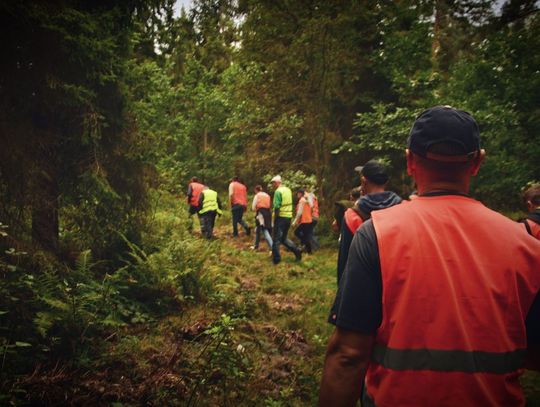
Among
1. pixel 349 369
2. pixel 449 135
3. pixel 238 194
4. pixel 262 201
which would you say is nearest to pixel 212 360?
pixel 349 369

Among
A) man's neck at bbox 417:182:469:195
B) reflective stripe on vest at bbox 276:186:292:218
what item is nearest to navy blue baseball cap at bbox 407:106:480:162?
man's neck at bbox 417:182:469:195

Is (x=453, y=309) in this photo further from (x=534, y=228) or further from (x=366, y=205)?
(x=534, y=228)

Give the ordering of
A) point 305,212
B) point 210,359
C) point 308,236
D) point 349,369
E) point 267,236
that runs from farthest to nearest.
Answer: point 308,236 < point 267,236 < point 305,212 < point 210,359 < point 349,369

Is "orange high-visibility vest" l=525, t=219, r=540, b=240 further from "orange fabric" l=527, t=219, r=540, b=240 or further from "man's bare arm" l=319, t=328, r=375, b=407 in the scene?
"man's bare arm" l=319, t=328, r=375, b=407

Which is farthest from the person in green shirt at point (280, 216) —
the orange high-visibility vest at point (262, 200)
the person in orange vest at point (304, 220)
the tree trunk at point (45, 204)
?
the tree trunk at point (45, 204)

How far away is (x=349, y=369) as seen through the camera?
5.65 feet

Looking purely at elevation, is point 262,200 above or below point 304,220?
above

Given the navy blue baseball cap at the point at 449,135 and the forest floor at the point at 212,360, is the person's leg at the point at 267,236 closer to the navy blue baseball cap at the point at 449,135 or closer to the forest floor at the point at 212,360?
the forest floor at the point at 212,360

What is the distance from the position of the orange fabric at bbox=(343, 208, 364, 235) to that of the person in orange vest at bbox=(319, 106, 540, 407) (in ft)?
6.70

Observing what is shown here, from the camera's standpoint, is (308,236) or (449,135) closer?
(449,135)

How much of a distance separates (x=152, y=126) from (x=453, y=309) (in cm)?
722

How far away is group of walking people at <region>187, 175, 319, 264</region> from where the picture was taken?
429 inches

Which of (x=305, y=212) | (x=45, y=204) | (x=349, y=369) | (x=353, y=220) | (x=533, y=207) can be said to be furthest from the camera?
(x=305, y=212)

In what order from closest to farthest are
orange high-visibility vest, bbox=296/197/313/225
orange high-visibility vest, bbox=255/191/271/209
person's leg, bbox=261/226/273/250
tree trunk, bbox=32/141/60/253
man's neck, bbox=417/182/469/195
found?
man's neck, bbox=417/182/469/195
tree trunk, bbox=32/141/60/253
orange high-visibility vest, bbox=296/197/313/225
person's leg, bbox=261/226/273/250
orange high-visibility vest, bbox=255/191/271/209
